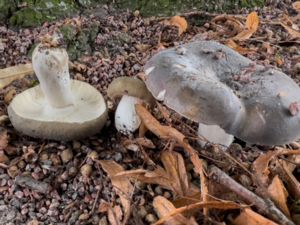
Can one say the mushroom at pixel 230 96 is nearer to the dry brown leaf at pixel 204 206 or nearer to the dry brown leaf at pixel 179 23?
the dry brown leaf at pixel 204 206

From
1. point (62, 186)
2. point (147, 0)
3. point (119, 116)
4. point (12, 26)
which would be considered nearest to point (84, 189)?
point (62, 186)

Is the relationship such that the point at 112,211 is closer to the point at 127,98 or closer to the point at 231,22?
the point at 127,98

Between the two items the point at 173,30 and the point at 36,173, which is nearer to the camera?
the point at 36,173

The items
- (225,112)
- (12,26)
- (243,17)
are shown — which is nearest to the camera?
(225,112)

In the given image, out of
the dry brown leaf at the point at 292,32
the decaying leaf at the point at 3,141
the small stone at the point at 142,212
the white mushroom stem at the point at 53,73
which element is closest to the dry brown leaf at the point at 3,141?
the decaying leaf at the point at 3,141

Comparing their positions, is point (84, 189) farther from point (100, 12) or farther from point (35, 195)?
point (100, 12)
